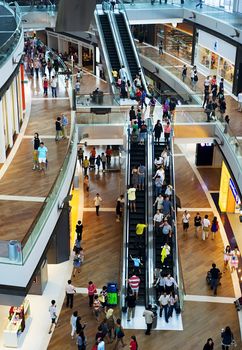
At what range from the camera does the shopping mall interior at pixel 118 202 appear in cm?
1619

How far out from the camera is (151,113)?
2644 cm

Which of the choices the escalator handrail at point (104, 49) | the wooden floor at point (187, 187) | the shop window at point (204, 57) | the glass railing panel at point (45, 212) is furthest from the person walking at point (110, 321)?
the shop window at point (204, 57)

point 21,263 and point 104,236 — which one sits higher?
point 21,263

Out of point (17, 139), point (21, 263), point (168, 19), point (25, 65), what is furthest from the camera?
point (168, 19)

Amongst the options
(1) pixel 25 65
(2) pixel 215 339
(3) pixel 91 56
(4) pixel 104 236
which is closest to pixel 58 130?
(4) pixel 104 236

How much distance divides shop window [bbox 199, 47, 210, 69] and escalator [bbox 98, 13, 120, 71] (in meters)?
6.13

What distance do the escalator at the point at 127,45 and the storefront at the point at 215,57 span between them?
4804mm

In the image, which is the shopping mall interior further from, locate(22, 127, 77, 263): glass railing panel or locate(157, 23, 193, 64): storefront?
locate(157, 23, 193, 64): storefront

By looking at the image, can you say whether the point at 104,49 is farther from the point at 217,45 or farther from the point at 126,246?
the point at 126,246

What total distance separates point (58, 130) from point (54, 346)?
777 centimetres

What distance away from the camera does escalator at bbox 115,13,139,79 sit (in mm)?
31619

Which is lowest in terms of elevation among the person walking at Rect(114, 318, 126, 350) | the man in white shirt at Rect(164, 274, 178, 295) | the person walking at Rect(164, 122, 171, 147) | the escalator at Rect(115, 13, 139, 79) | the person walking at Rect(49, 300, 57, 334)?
the person walking at Rect(49, 300, 57, 334)

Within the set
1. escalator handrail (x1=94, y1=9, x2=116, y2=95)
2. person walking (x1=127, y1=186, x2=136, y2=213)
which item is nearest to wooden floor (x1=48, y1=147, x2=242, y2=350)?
person walking (x1=127, y1=186, x2=136, y2=213)

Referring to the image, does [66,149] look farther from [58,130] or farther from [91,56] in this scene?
[91,56]
